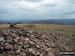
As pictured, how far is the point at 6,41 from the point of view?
75.7 feet

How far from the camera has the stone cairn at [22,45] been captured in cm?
2169

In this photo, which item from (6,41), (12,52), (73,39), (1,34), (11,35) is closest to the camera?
(12,52)

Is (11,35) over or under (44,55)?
over

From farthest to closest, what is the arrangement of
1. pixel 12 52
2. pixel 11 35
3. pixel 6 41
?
1. pixel 11 35
2. pixel 6 41
3. pixel 12 52

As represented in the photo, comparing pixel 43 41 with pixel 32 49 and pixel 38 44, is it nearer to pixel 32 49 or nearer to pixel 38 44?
pixel 38 44

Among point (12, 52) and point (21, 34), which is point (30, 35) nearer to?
point (21, 34)

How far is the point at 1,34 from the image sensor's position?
26.4 metres

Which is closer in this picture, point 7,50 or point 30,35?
point 7,50

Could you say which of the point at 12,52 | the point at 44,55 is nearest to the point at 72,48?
the point at 44,55

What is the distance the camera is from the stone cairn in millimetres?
21688

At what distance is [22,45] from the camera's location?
22875 millimetres

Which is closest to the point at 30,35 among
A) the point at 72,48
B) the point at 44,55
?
the point at 44,55

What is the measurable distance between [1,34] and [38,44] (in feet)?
22.0

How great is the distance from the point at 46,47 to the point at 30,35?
3.67 metres
